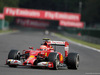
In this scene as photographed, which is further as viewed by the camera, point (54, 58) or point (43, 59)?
point (43, 59)

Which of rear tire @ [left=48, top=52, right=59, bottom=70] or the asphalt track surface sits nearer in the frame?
the asphalt track surface

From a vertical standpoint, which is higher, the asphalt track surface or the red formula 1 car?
the red formula 1 car

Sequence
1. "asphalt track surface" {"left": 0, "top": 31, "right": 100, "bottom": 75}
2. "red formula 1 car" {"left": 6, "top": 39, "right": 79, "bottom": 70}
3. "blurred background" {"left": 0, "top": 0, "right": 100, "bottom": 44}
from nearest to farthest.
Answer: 1. "asphalt track surface" {"left": 0, "top": 31, "right": 100, "bottom": 75}
2. "red formula 1 car" {"left": 6, "top": 39, "right": 79, "bottom": 70}
3. "blurred background" {"left": 0, "top": 0, "right": 100, "bottom": 44}

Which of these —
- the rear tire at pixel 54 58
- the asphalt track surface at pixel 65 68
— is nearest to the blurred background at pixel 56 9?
the asphalt track surface at pixel 65 68

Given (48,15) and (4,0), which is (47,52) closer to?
(48,15)

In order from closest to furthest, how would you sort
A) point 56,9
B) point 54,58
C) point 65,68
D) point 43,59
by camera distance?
point 54,58
point 43,59
point 65,68
point 56,9

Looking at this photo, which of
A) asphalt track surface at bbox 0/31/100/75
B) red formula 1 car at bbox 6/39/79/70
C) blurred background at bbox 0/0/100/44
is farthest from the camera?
blurred background at bbox 0/0/100/44

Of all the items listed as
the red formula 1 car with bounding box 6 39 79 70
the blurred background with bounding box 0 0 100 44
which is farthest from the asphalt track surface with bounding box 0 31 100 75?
the blurred background with bounding box 0 0 100 44

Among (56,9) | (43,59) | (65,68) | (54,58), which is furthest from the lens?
(56,9)

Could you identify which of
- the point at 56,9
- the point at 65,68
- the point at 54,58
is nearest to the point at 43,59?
the point at 54,58

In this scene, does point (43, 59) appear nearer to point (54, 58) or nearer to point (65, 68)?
point (54, 58)

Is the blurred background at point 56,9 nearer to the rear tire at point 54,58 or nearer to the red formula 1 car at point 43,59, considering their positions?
the red formula 1 car at point 43,59

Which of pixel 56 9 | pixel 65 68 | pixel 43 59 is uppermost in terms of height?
pixel 56 9

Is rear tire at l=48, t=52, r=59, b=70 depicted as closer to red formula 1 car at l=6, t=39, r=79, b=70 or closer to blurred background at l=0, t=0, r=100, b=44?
red formula 1 car at l=6, t=39, r=79, b=70
